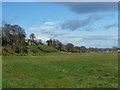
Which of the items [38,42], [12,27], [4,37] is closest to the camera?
[4,37]

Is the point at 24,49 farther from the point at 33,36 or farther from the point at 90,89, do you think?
the point at 90,89

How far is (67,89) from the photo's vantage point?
9125 mm

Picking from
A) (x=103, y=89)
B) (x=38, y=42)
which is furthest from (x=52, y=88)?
(x=38, y=42)

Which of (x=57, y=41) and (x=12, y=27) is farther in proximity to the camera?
(x=57, y=41)

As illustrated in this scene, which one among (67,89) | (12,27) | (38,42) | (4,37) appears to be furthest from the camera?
(38,42)

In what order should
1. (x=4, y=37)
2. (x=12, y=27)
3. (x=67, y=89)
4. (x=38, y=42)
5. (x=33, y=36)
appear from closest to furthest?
(x=67, y=89), (x=4, y=37), (x=12, y=27), (x=33, y=36), (x=38, y=42)

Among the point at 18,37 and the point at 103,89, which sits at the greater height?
the point at 18,37

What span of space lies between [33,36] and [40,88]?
122m

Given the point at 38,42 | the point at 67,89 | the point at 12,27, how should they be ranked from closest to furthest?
the point at 67,89
the point at 12,27
the point at 38,42

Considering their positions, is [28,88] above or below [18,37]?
below

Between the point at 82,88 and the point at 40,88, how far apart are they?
1994 mm

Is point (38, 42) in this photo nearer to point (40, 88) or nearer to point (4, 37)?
point (4, 37)

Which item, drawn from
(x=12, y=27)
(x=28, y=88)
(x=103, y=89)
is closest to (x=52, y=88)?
(x=28, y=88)

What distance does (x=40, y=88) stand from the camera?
9281 millimetres
